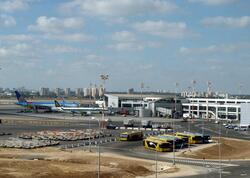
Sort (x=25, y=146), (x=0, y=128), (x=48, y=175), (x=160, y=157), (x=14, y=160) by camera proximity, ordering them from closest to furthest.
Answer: (x=48, y=175) → (x=14, y=160) → (x=160, y=157) → (x=25, y=146) → (x=0, y=128)

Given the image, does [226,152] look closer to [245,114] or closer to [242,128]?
[242,128]

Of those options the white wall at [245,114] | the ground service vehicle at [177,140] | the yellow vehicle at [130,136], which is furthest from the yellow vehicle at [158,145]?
the white wall at [245,114]

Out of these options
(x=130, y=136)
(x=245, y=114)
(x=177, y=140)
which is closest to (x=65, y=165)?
(x=177, y=140)

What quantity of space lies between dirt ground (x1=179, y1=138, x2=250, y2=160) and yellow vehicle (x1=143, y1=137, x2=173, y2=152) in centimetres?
379

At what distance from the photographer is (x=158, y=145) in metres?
91.8

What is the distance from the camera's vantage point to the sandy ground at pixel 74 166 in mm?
60944

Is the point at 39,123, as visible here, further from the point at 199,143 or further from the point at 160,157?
the point at 160,157

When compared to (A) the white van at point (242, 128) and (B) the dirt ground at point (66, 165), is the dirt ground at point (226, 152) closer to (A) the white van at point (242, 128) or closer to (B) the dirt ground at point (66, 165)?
(B) the dirt ground at point (66, 165)

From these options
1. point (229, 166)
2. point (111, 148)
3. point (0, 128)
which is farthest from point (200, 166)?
point (0, 128)

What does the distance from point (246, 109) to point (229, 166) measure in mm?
95067

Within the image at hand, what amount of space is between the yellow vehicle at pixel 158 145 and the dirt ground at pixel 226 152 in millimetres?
3787

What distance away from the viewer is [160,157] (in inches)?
3312

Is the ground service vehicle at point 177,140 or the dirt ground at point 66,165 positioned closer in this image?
the dirt ground at point 66,165

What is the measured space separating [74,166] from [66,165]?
1.50 m
